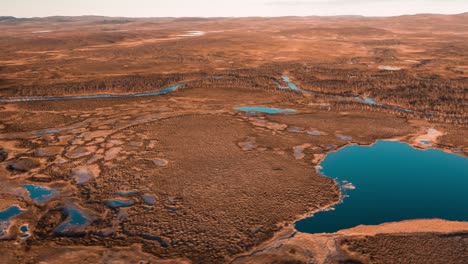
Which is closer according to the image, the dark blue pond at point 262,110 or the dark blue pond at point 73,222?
the dark blue pond at point 73,222

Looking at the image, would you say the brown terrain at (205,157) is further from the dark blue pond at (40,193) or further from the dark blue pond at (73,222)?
the dark blue pond at (40,193)

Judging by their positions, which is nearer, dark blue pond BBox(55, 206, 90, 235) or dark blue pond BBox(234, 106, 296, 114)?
dark blue pond BBox(55, 206, 90, 235)

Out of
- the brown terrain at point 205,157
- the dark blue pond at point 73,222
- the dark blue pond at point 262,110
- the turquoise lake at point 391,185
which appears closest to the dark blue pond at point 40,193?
the brown terrain at point 205,157

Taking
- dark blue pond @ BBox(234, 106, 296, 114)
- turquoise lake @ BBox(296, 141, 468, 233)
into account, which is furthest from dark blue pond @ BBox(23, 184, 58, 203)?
dark blue pond @ BBox(234, 106, 296, 114)

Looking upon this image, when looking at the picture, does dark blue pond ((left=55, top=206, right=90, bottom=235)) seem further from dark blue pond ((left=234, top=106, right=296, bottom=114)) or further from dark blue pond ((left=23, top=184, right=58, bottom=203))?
dark blue pond ((left=234, top=106, right=296, bottom=114))

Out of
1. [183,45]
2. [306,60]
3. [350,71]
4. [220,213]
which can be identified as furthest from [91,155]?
[183,45]

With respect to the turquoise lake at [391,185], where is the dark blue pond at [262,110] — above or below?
above
